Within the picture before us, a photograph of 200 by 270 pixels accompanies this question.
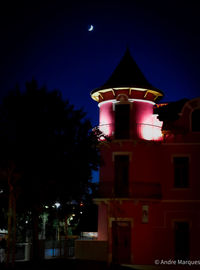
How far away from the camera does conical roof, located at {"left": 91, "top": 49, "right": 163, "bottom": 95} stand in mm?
30188

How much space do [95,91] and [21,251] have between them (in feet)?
34.9

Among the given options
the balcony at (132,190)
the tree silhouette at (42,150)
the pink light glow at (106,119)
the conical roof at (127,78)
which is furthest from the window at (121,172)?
the conical roof at (127,78)

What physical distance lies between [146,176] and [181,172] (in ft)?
6.87

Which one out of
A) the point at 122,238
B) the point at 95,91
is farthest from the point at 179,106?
the point at 122,238

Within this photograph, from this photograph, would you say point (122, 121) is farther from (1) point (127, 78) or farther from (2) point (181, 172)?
(2) point (181, 172)

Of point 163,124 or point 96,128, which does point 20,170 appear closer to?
point 96,128

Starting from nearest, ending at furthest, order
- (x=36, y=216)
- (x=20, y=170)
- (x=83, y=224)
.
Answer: (x=20, y=170)
(x=36, y=216)
(x=83, y=224)

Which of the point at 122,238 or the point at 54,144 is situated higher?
the point at 54,144

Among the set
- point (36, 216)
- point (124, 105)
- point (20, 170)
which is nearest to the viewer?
point (20, 170)

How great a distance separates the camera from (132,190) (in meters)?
29.0

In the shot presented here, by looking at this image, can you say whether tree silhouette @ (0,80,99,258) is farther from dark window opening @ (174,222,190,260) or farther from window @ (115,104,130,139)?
dark window opening @ (174,222,190,260)

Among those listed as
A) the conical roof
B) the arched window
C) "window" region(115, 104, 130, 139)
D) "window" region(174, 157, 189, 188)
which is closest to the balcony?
"window" region(174, 157, 189, 188)

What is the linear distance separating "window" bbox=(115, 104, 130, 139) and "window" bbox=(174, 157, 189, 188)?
344 cm

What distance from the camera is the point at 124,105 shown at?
30.5 m
